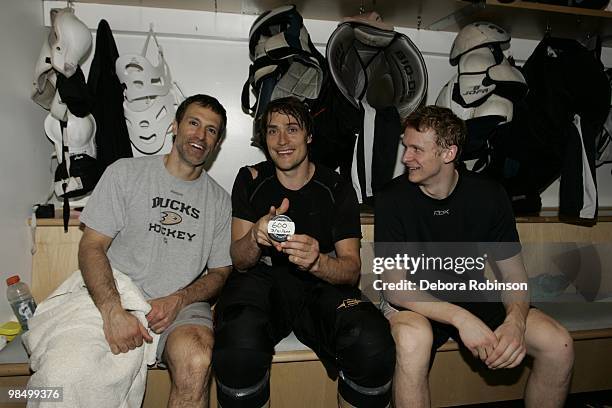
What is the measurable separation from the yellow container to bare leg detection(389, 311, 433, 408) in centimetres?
135

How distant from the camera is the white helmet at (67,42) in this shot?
1659mm

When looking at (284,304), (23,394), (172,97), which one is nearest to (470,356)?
(284,304)

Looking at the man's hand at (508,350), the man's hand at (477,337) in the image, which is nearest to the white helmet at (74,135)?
the man's hand at (477,337)

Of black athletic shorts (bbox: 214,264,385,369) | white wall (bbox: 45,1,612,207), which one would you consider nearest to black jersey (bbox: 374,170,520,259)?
black athletic shorts (bbox: 214,264,385,369)

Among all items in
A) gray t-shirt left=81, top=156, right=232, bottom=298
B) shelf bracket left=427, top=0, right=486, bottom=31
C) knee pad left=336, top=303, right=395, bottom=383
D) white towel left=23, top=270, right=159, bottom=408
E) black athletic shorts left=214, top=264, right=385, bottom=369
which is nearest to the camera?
white towel left=23, top=270, right=159, bottom=408

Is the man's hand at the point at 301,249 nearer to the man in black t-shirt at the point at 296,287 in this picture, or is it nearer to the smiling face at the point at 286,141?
the man in black t-shirt at the point at 296,287

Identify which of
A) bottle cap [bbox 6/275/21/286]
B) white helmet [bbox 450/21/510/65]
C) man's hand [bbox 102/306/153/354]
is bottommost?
man's hand [bbox 102/306/153/354]

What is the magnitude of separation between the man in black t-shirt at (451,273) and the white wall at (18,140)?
138cm

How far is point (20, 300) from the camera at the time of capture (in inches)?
62.8

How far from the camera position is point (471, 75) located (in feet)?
6.68

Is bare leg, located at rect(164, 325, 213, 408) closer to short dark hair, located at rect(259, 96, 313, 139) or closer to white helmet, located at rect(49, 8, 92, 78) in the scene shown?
short dark hair, located at rect(259, 96, 313, 139)

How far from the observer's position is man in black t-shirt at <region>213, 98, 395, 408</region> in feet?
3.92

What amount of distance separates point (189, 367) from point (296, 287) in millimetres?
466

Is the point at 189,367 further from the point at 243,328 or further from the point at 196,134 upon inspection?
the point at 196,134
